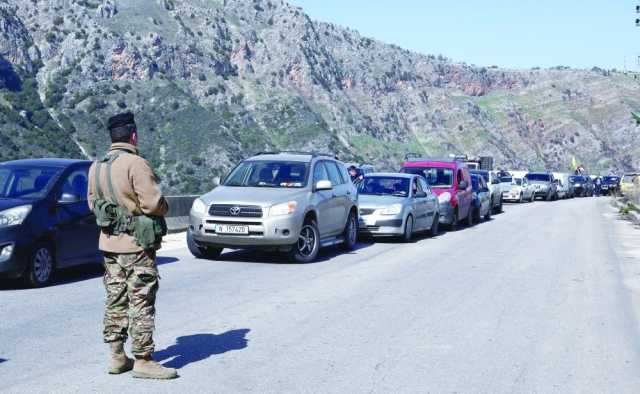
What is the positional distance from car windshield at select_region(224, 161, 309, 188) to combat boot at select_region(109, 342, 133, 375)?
8.63 m

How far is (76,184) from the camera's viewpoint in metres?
11.9

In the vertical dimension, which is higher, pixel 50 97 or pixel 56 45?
pixel 56 45

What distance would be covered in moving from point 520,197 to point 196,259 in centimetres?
3569

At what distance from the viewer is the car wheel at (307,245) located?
47.6 ft

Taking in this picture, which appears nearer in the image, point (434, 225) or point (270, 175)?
point (270, 175)

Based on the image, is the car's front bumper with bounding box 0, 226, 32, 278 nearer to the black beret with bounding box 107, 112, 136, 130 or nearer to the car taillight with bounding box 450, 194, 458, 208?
the black beret with bounding box 107, 112, 136, 130

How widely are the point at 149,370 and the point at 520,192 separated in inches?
1714

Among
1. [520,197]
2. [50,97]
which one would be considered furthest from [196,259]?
[50,97]

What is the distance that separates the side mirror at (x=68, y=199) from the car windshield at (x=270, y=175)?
3897 millimetres

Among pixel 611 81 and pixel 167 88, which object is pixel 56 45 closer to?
pixel 167 88

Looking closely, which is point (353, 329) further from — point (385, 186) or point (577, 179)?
point (577, 179)

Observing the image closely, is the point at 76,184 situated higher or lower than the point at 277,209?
higher

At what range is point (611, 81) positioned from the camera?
566 ft

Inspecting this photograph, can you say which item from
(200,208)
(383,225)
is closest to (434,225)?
(383,225)
